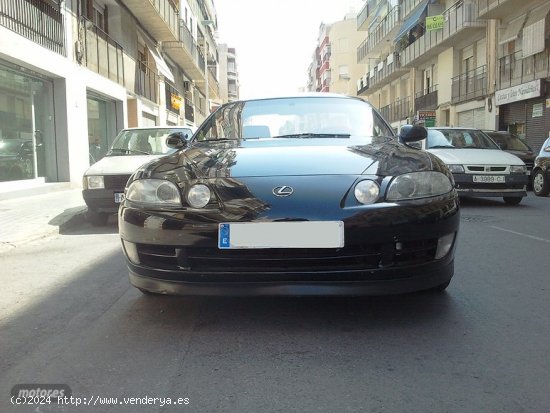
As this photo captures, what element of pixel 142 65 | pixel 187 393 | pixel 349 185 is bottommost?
pixel 187 393

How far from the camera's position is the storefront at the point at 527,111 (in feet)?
65.1

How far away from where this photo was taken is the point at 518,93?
21.3 meters

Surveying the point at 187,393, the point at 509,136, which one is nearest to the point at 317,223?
the point at 187,393

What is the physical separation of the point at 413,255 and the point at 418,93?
1361 inches

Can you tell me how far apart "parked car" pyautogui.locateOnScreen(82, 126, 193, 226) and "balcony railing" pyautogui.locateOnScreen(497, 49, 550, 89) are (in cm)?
1607

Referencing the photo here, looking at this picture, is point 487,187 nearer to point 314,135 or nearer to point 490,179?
point 490,179

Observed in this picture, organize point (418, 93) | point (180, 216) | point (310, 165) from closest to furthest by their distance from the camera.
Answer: point (180, 216)
point (310, 165)
point (418, 93)

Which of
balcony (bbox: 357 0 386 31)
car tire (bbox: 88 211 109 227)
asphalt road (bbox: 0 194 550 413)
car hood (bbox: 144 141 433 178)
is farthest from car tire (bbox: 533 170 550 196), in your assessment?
balcony (bbox: 357 0 386 31)

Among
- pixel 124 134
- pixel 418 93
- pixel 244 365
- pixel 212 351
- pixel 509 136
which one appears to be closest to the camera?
pixel 244 365

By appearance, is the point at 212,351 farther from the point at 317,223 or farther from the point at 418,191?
the point at 418,191

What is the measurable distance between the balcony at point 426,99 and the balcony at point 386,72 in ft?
9.45

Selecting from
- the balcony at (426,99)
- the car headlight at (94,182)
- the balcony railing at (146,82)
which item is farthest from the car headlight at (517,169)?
the balcony at (426,99)

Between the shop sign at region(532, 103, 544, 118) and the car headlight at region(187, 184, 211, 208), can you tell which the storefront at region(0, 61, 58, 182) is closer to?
the car headlight at region(187, 184, 211, 208)

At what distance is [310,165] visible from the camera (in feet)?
10.6
